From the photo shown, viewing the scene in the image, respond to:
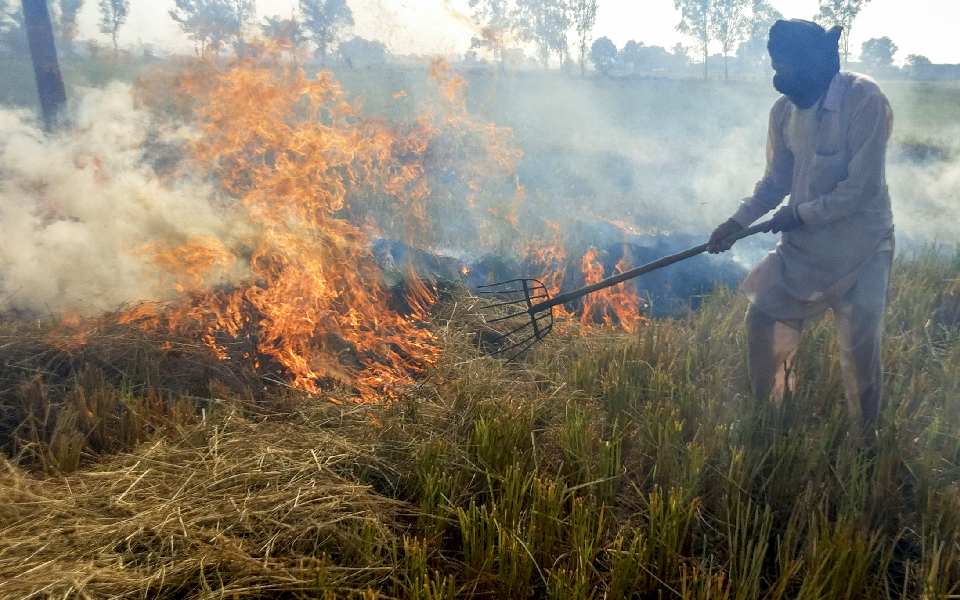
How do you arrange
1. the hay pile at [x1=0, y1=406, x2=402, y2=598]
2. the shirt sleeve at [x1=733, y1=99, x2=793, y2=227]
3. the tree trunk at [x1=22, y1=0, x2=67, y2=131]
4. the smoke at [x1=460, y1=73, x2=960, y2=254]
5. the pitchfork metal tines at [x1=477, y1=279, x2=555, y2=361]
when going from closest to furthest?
the hay pile at [x1=0, y1=406, x2=402, y2=598]
the shirt sleeve at [x1=733, y1=99, x2=793, y2=227]
the pitchfork metal tines at [x1=477, y1=279, x2=555, y2=361]
the tree trunk at [x1=22, y1=0, x2=67, y2=131]
the smoke at [x1=460, y1=73, x2=960, y2=254]

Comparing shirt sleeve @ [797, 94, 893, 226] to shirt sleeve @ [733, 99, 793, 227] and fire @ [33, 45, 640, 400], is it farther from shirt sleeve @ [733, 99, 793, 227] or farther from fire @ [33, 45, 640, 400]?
fire @ [33, 45, 640, 400]

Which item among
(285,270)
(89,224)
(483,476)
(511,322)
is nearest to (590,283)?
(511,322)

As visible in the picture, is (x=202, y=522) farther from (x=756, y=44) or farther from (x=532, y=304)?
(x=756, y=44)

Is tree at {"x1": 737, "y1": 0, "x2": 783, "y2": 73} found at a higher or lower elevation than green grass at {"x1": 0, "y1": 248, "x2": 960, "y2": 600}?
higher

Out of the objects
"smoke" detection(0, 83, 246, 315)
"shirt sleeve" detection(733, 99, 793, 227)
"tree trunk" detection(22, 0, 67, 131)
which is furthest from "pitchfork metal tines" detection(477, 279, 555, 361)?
"tree trunk" detection(22, 0, 67, 131)

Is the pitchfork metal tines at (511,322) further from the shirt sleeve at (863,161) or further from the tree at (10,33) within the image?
the tree at (10,33)

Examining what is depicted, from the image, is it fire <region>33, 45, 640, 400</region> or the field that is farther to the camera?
fire <region>33, 45, 640, 400</region>

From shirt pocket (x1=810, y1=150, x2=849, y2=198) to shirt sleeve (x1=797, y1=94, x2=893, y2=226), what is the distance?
54mm

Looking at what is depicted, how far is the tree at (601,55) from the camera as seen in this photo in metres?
38.0

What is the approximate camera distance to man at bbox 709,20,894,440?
3.17m

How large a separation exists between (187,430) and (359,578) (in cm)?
161

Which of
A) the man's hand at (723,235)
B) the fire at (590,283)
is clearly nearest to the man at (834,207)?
the man's hand at (723,235)

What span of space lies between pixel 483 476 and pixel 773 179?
8.42 feet

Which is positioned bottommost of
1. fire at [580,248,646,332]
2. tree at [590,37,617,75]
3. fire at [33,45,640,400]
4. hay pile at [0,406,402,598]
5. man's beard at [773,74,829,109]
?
fire at [580,248,646,332]
